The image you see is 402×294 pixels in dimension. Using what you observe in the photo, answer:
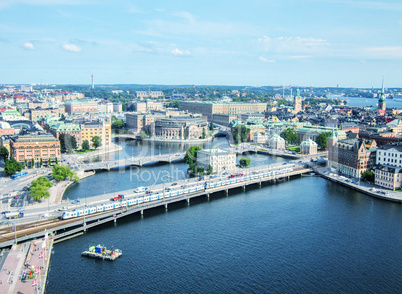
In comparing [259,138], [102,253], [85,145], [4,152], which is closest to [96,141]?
[85,145]

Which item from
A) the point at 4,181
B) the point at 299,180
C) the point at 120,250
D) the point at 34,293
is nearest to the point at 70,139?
the point at 4,181

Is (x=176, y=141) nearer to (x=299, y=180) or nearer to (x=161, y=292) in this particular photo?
(x=299, y=180)

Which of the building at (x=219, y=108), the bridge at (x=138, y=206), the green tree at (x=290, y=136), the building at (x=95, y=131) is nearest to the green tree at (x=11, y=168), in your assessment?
the bridge at (x=138, y=206)

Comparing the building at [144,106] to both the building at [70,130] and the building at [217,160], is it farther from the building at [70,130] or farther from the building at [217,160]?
the building at [217,160]

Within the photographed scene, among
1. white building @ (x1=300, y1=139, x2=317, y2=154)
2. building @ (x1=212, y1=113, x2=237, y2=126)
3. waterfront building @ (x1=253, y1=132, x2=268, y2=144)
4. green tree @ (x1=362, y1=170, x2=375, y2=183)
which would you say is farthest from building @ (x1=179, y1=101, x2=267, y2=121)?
green tree @ (x1=362, y1=170, x2=375, y2=183)

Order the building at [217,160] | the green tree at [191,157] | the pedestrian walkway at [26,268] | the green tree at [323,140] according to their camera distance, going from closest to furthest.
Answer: the pedestrian walkway at [26,268], the building at [217,160], the green tree at [191,157], the green tree at [323,140]

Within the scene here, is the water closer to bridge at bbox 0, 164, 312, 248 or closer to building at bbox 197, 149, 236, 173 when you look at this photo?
bridge at bbox 0, 164, 312, 248
